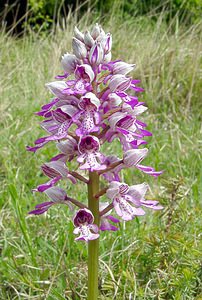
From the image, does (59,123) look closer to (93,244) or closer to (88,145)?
(88,145)

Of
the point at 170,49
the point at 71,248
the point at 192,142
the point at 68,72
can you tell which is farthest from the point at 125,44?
the point at 68,72

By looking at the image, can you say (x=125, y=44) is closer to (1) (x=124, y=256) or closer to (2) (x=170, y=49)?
(2) (x=170, y=49)

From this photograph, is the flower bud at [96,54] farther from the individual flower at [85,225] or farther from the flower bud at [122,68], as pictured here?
the individual flower at [85,225]

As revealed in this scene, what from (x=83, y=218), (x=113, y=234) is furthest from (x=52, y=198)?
(x=113, y=234)

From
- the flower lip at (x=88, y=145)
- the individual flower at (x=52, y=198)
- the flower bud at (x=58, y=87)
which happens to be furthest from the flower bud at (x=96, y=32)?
the individual flower at (x=52, y=198)

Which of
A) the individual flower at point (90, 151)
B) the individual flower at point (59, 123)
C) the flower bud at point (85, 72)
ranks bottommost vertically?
the individual flower at point (90, 151)

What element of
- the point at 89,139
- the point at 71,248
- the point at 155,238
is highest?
the point at 89,139

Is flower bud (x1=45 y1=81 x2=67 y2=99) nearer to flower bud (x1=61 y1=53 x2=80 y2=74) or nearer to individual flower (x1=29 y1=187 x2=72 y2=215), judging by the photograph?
flower bud (x1=61 y1=53 x2=80 y2=74)
